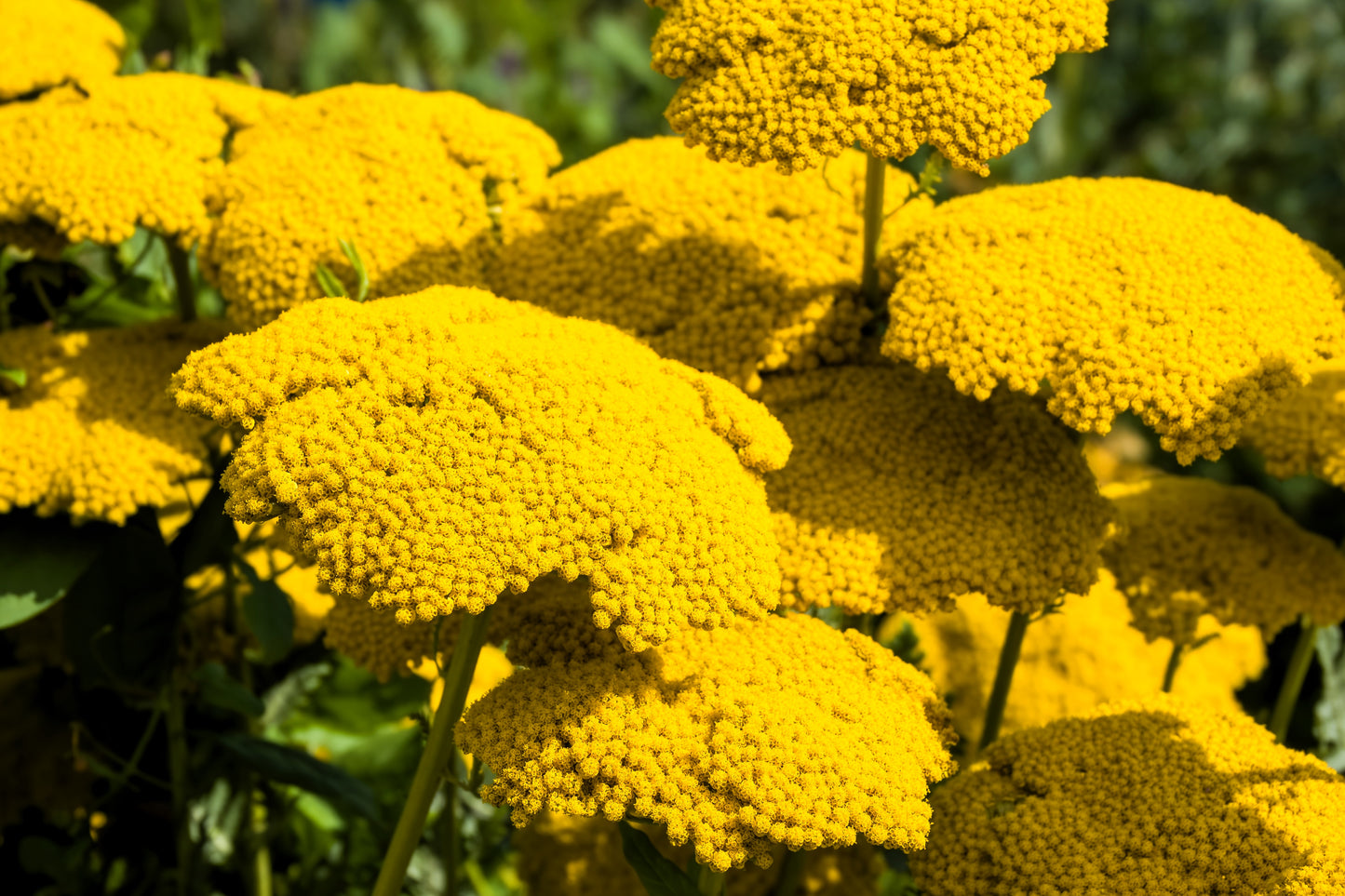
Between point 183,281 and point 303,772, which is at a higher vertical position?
point 183,281

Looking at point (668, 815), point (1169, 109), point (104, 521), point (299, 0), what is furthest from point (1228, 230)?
point (299, 0)

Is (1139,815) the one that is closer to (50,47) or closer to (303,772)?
(303,772)

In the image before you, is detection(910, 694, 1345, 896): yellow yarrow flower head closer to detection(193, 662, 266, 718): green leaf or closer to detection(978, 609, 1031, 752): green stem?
detection(978, 609, 1031, 752): green stem

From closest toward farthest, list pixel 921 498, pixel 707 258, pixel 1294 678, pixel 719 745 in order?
pixel 719 745, pixel 921 498, pixel 707 258, pixel 1294 678

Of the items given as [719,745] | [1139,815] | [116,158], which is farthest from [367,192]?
[1139,815]

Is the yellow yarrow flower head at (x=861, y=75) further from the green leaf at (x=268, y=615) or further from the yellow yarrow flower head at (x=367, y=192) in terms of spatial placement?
the green leaf at (x=268, y=615)

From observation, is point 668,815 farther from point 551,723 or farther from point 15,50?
point 15,50
